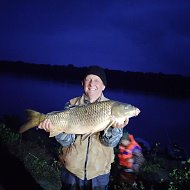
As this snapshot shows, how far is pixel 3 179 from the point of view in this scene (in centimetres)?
614

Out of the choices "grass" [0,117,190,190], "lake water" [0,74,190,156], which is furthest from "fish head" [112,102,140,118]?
"lake water" [0,74,190,156]

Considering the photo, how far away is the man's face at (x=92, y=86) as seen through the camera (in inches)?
147

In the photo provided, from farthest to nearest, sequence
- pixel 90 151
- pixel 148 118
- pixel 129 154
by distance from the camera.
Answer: pixel 148 118, pixel 129 154, pixel 90 151

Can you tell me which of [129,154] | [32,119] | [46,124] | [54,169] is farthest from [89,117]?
[54,169]

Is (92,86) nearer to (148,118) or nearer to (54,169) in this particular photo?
(54,169)

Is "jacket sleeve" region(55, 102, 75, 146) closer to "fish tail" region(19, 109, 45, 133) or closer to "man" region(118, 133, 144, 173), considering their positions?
"fish tail" region(19, 109, 45, 133)

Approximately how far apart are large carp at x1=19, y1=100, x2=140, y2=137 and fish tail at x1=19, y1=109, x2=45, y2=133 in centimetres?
4

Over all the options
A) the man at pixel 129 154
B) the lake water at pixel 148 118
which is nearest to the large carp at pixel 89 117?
the man at pixel 129 154

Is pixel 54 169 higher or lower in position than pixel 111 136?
lower

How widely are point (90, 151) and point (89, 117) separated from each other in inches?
16.3

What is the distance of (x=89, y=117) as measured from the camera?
367 centimetres

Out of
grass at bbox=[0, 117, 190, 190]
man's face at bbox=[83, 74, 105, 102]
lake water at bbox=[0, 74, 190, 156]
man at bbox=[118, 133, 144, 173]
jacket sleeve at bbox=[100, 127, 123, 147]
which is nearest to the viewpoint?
jacket sleeve at bbox=[100, 127, 123, 147]

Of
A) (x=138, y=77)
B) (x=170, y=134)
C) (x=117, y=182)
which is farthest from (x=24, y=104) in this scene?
(x=138, y=77)

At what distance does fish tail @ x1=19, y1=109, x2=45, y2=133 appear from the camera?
12.5 ft
